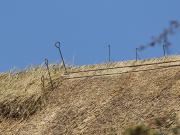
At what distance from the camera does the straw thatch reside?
940 cm

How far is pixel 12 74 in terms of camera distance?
1460 centimetres

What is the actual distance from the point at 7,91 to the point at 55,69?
4.37 feet

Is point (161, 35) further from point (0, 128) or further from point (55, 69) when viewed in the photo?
point (55, 69)

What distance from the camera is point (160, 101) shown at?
9539 millimetres

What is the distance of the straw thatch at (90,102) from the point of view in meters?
9.40

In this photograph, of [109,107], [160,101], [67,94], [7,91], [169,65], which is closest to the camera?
[160,101]

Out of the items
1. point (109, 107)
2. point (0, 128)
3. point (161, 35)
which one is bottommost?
point (0, 128)

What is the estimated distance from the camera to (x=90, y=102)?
10.8 meters

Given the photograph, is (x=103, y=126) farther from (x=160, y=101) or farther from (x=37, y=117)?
(x=37, y=117)

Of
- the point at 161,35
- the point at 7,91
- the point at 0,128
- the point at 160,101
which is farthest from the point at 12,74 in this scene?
the point at 161,35

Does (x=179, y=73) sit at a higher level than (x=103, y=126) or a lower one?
higher

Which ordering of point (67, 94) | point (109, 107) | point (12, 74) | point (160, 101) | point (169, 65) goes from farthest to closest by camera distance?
point (12, 74)
point (67, 94)
point (169, 65)
point (109, 107)
point (160, 101)

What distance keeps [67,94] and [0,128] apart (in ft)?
5.42

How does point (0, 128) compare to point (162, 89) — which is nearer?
point (162, 89)
